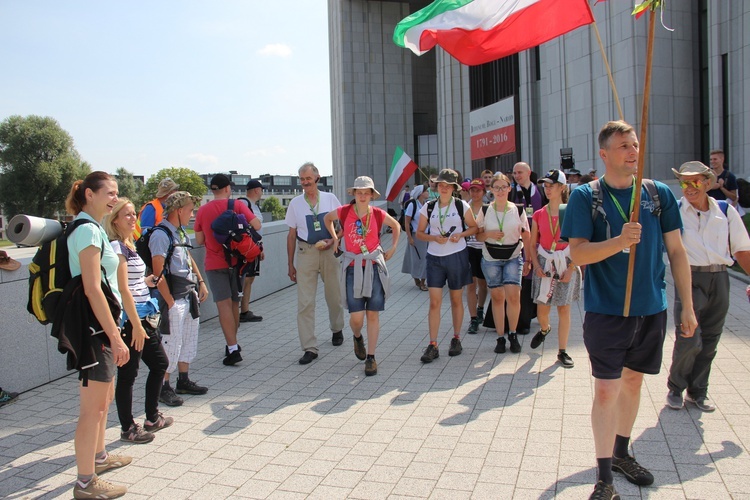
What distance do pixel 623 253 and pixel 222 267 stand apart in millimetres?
4699

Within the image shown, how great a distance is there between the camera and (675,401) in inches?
195

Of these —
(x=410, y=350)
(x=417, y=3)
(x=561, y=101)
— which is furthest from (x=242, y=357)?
(x=417, y=3)

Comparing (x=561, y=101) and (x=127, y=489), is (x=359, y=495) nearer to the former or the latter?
(x=127, y=489)

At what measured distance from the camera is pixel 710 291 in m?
4.85

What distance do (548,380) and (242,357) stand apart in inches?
137

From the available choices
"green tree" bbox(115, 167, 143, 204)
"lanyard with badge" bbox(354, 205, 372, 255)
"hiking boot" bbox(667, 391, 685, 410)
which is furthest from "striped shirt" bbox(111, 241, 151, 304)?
"green tree" bbox(115, 167, 143, 204)

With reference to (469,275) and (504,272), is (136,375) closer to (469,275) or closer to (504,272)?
(469,275)

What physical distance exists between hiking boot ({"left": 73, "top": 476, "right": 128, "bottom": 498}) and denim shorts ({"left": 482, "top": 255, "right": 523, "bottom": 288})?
14.4ft

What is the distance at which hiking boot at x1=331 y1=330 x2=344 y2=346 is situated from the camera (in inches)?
306

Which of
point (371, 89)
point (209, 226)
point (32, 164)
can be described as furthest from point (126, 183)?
point (209, 226)

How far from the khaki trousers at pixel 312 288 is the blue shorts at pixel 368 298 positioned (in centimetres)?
74

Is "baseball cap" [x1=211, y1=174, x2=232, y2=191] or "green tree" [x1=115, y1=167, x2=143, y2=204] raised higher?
"green tree" [x1=115, y1=167, x2=143, y2=204]

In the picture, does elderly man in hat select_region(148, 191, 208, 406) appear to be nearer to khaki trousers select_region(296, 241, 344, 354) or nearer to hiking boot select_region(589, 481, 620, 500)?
khaki trousers select_region(296, 241, 344, 354)

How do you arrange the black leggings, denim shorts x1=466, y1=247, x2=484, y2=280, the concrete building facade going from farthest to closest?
the concrete building facade < denim shorts x1=466, y1=247, x2=484, y2=280 < the black leggings
